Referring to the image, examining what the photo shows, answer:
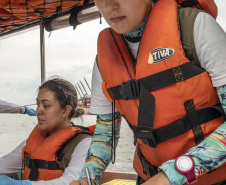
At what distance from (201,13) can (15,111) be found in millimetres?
2791

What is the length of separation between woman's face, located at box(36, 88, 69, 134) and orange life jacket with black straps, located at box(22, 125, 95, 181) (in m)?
0.14

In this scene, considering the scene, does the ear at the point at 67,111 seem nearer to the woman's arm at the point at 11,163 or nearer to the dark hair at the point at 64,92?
the dark hair at the point at 64,92

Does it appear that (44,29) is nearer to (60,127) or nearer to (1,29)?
(1,29)

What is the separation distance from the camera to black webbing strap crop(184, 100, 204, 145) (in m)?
0.85

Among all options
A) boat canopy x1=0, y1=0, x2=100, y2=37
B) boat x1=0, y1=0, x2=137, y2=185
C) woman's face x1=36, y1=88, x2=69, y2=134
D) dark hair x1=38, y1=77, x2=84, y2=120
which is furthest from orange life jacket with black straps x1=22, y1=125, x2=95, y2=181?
boat canopy x1=0, y1=0, x2=100, y2=37

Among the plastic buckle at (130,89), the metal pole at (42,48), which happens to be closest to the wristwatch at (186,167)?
the plastic buckle at (130,89)

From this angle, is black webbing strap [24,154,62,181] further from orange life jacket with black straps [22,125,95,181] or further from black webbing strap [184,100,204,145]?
black webbing strap [184,100,204,145]

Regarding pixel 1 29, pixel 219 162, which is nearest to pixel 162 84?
pixel 219 162

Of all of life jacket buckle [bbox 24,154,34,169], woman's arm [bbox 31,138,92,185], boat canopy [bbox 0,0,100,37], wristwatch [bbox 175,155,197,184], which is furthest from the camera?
boat canopy [bbox 0,0,100,37]

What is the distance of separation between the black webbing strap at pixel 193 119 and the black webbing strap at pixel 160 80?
8 centimetres

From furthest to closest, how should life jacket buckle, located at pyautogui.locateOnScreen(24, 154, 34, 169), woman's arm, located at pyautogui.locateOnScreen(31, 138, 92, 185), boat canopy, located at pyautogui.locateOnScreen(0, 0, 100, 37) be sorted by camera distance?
boat canopy, located at pyautogui.locateOnScreen(0, 0, 100, 37)
life jacket buckle, located at pyautogui.locateOnScreen(24, 154, 34, 169)
woman's arm, located at pyautogui.locateOnScreen(31, 138, 92, 185)

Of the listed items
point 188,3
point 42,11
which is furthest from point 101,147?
point 42,11

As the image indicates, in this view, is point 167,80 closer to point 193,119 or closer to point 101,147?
point 193,119

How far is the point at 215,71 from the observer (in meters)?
0.77
